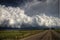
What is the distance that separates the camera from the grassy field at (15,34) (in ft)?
8.53

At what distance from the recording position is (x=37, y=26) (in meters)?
2.65

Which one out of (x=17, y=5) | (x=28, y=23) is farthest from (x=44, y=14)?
(x=17, y=5)

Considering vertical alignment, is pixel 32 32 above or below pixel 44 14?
below

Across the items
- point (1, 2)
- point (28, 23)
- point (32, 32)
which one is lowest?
point (32, 32)

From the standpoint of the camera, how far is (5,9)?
2645mm

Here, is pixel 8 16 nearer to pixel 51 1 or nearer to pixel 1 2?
pixel 1 2

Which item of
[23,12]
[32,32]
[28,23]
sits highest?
[23,12]

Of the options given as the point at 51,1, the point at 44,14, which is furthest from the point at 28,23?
the point at 51,1

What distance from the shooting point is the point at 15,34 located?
2.62 m

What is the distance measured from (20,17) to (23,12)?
0.10m

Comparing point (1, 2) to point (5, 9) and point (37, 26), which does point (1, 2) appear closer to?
point (5, 9)

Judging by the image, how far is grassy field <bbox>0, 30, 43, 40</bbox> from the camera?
2.60 m

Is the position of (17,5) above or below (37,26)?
above

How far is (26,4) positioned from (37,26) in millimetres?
440
